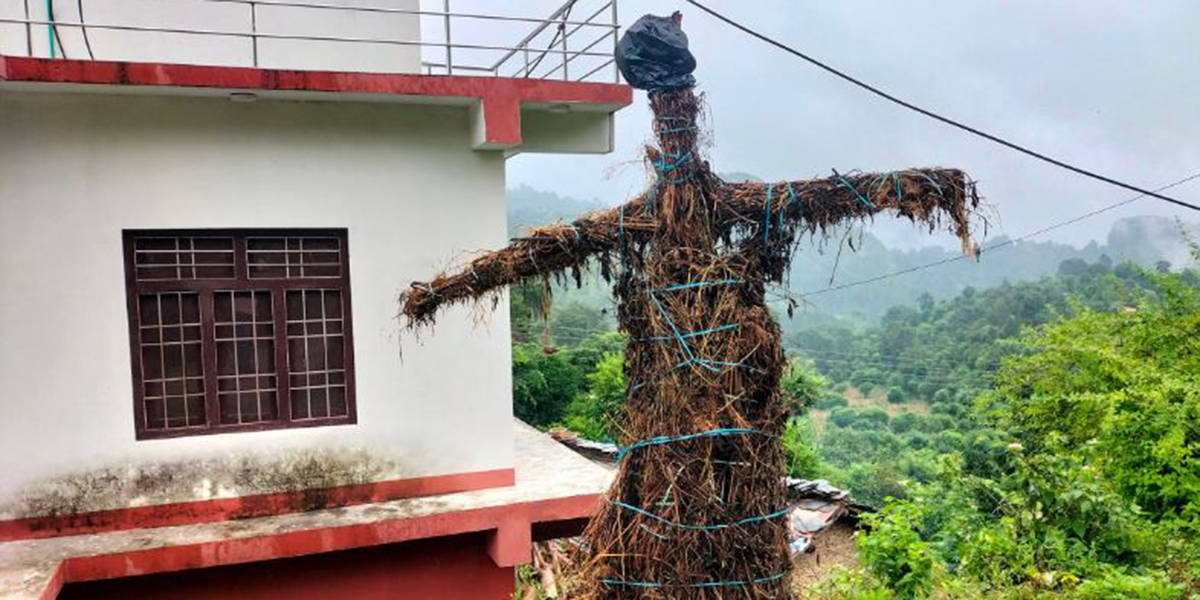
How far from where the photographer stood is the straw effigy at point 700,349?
3277mm

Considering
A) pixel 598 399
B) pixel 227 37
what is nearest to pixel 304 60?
pixel 227 37

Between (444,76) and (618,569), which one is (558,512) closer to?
(618,569)

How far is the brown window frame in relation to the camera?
5.41 meters

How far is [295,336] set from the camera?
5.77 meters

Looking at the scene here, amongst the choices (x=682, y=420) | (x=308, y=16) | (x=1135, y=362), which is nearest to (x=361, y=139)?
(x=308, y=16)

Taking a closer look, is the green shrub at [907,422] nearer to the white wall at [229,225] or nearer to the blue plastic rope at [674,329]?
the white wall at [229,225]

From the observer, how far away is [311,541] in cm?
529

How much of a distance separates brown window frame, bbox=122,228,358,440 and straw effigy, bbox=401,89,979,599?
2780 millimetres

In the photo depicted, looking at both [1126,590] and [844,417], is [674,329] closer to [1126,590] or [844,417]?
[1126,590]

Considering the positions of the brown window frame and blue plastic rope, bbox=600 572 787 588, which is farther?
the brown window frame

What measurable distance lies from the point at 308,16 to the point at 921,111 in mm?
4548

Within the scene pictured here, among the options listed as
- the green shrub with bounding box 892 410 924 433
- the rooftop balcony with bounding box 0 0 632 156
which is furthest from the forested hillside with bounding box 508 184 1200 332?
the rooftop balcony with bounding box 0 0 632 156

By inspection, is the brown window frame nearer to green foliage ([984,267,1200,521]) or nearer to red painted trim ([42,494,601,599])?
red painted trim ([42,494,601,599])

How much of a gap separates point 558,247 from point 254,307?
3073 mm
